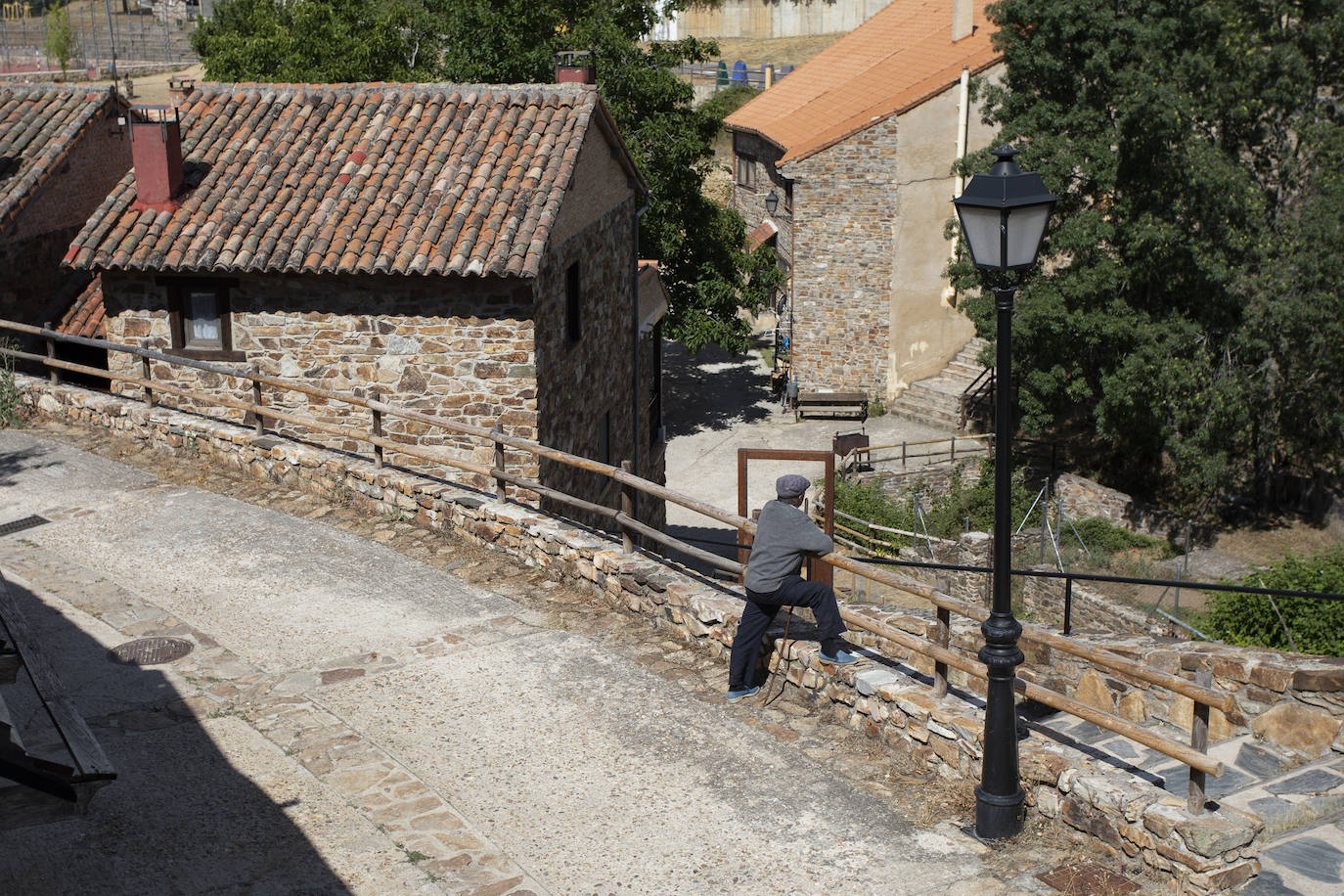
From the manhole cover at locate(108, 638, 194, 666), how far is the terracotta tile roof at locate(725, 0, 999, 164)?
27.2 metres

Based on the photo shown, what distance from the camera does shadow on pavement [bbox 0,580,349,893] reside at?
6.84 metres

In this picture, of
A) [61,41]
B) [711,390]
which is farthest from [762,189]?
[61,41]

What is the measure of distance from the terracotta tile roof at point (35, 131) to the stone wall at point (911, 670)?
16.2ft

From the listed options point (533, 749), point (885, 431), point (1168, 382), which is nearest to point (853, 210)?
point (885, 431)

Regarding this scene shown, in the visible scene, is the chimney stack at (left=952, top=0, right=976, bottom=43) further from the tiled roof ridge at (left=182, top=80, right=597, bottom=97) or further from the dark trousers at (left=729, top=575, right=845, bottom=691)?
the dark trousers at (left=729, top=575, right=845, bottom=691)

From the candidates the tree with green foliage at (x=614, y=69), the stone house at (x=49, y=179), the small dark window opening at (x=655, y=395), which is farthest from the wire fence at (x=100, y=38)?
the small dark window opening at (x=655, y=395)

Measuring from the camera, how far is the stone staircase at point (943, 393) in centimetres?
3359

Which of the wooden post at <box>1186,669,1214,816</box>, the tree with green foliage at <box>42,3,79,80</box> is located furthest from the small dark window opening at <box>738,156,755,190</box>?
the wooden post at <box>1186,669,1214,816</box>

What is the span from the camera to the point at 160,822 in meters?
7.40

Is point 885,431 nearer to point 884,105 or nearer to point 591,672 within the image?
point 884,105

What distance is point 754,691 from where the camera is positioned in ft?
29.1

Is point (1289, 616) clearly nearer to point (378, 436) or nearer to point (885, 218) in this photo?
point (378, 436)

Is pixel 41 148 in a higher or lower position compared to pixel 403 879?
higher

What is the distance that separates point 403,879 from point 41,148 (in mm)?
16684
